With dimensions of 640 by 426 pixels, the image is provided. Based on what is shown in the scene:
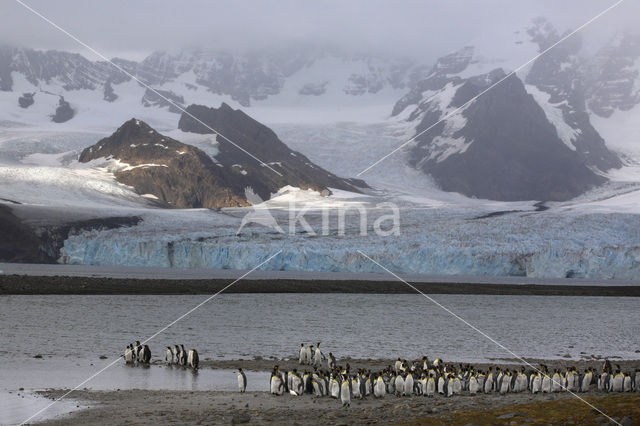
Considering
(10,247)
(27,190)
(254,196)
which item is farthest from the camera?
(254,196)

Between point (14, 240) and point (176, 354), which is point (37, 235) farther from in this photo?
point (176, 354)

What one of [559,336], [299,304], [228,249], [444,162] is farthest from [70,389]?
[444,162]

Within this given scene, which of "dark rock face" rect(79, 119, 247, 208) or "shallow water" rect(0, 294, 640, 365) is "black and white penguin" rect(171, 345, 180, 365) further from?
"dark rock face" rect(79, 119, 247, 208)

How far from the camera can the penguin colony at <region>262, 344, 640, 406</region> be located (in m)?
21.5

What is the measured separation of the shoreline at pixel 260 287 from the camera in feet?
186

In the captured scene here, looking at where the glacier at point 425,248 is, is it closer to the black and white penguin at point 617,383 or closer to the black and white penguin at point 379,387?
the black and white penguin at point 617,383

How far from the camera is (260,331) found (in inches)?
1487

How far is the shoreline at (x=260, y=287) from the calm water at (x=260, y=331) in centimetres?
313

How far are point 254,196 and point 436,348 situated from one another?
10860 centimetres

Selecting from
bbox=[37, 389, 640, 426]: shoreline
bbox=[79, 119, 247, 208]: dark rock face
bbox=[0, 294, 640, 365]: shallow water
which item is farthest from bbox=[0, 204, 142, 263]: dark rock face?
bbox=[37, 389, 640, 426]: shoreline

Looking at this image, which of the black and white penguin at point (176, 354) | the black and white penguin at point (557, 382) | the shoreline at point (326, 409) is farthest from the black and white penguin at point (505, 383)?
the black and white penguin at point (176, 354)

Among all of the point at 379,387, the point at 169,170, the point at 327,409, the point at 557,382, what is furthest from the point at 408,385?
the point at 169,170

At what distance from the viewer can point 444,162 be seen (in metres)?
196

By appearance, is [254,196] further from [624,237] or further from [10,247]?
[624,237]
